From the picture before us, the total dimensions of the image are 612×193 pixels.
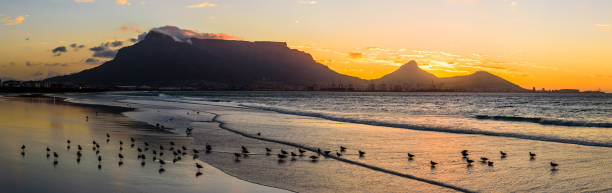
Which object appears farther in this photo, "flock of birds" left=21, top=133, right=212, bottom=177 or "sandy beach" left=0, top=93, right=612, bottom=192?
"flock of birds" left=21, top=133, right=212, bottom=177

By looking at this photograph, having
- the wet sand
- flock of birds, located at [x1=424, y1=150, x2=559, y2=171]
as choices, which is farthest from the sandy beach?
flock of birds, located at [x1=424, y1=150, x2=559, y2=171]

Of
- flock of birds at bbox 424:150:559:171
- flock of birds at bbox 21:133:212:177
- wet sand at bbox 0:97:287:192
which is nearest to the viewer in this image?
wet sand at bbox 0:97:287:192

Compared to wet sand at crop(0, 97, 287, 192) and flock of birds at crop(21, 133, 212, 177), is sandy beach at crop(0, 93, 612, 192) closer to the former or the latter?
A: wet sand at crop(0, 97, 287, 192)

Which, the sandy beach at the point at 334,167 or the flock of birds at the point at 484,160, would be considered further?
the flock of birds at the point at 484,160

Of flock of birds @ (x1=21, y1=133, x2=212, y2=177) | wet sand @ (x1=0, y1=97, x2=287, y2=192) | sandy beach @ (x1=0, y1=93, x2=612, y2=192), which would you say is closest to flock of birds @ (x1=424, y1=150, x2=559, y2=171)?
sandy beach @ (x1=0, y1=93, x2=612, y2=192)

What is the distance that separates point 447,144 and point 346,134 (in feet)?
20.3

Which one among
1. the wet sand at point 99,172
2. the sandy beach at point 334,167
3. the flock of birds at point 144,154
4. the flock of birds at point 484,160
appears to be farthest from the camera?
the flock of birds at point 484,160

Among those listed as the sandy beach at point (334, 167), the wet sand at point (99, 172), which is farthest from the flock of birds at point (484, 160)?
the wet sand at point (99, 172)

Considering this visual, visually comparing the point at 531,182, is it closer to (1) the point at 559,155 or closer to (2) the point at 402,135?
(1) the point at 559,155

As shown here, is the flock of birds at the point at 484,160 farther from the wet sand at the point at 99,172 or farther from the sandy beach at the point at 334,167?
the wet sand at the point at 99,172

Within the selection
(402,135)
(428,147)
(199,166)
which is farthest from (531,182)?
(402,135)

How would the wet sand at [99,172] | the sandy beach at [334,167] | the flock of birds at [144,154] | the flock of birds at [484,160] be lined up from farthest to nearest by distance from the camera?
the flock of birds at [484,160]
the flock of birds at [144,154]
the sandy beach at [334,167]
the wet sand at [99,172]

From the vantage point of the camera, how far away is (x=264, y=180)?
12.8m

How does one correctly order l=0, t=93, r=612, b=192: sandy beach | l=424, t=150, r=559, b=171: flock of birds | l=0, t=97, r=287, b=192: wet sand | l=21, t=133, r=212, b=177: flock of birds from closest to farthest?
l=0, t=97, r=287, b=192: wet sand → l=0, t=93, r=612, b=192: sandy beach → l=21, t=133, r=212, b=177: flock of birds → l=424, t=150, r=559, b=171: flock of birds
